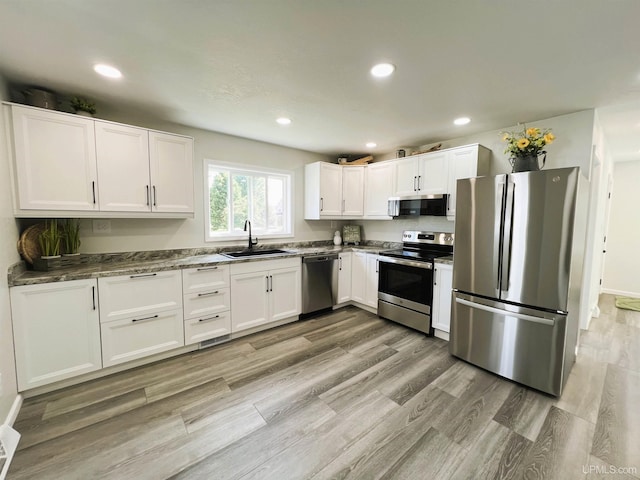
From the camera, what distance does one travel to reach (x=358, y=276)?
3.95 meters

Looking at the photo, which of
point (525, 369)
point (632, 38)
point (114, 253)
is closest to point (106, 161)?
point (114, 253)

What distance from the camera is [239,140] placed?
3.52 metres

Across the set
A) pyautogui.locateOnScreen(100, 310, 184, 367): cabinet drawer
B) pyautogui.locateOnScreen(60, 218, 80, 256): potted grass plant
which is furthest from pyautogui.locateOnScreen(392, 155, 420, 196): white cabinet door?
pyautogui.locateOnScreen(60, 218, 80, 256): potted grass plant

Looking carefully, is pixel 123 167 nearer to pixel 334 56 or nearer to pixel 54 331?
pixel 54 331

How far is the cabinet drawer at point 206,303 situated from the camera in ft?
8.71

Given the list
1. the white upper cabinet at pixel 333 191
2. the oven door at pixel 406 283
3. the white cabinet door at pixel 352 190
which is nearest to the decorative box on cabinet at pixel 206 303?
the white upper cabinet at pixel 333 191

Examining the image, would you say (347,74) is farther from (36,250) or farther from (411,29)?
(36,250)

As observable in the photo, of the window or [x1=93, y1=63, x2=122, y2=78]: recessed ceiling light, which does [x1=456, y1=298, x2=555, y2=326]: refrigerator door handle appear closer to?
the window

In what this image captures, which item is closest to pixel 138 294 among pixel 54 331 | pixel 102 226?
pixel 54 331

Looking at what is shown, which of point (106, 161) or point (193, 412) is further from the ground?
point (106, 161)

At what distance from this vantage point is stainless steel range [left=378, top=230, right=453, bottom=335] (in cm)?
310

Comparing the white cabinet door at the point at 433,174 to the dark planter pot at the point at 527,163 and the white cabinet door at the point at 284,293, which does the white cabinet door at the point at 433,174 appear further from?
the white cabinet door at the point at 284,293

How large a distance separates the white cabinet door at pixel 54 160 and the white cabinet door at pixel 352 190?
9.85 feet

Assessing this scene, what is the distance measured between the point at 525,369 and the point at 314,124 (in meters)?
3.05
